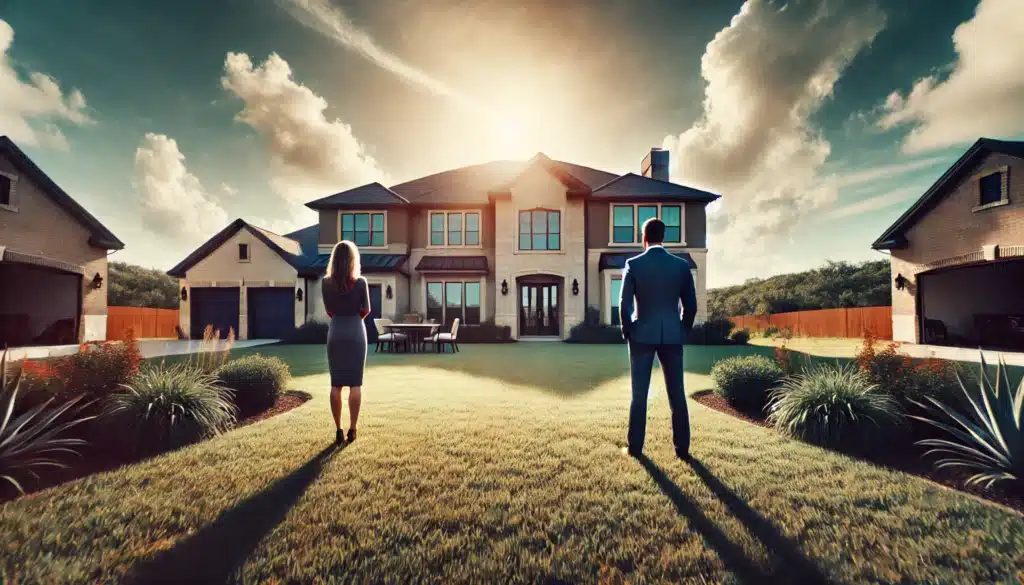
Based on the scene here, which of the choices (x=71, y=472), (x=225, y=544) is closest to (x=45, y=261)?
(x=71, y=472)

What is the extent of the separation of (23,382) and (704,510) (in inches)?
260

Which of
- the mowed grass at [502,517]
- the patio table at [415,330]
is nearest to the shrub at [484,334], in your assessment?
the patio table at [415,330]

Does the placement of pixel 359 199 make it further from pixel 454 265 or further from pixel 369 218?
pixel 454 265

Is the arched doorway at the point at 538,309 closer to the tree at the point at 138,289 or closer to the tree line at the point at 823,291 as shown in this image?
the tree line at the point at 823,291

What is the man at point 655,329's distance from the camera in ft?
11.5

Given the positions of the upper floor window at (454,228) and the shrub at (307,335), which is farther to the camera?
the upper floor window at (454,228)

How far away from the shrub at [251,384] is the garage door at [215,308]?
15493 mm

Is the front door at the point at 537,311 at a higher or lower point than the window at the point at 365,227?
lower

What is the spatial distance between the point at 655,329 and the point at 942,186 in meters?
17.4

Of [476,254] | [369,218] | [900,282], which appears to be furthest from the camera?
[369,218]

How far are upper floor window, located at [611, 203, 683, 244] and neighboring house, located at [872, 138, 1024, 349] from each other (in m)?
7.50

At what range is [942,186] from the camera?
43.5 ft

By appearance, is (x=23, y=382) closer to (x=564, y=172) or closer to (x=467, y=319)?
(x=467, y=319)

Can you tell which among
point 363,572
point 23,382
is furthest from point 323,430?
point 23,382
